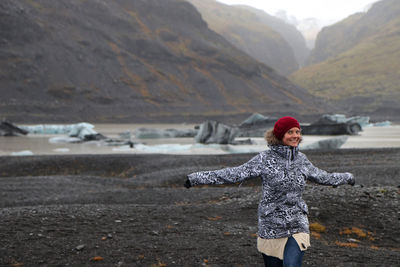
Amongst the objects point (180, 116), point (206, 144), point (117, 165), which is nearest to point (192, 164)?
point (117, 165)

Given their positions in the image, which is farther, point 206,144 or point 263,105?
point 263,105

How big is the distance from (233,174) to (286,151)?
1.86 ft

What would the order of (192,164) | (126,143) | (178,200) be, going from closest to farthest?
(178,200) < (192,164) < (126,143)

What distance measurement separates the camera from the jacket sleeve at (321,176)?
14.7ft

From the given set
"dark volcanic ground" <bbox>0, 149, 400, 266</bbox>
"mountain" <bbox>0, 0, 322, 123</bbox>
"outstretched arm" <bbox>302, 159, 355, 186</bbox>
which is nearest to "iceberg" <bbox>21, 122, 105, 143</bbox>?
"dark volcanic ground" <bbox>0, 149, 400, 266</bbox>

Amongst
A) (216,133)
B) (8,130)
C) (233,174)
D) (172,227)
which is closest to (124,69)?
(8,130)

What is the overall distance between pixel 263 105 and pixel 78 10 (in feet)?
186

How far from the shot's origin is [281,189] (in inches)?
172

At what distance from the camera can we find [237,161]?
75.0 ft

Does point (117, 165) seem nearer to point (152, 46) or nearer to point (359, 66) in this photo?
point (152, 46)

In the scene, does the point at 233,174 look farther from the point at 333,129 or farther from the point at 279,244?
the point at 333,129

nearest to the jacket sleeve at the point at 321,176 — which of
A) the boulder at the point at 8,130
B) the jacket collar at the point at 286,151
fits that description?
the jacket collar at the point at 286,151

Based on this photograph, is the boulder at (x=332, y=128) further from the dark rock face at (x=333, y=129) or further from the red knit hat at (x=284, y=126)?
the red knit hat at (x=284, y=126)

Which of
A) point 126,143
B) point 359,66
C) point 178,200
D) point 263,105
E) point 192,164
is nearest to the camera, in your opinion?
point 178,200
